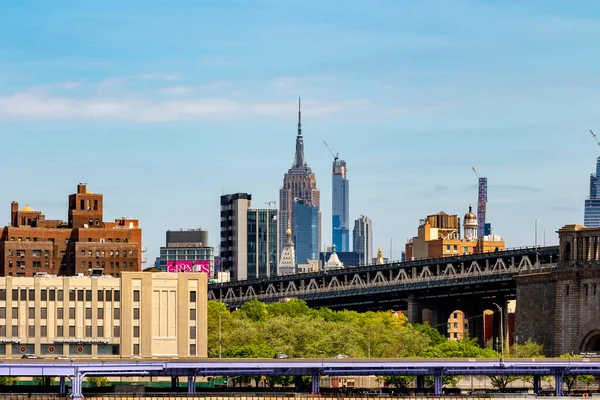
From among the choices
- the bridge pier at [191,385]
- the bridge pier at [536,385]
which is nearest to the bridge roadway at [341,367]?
the bridge pier at [191,385]

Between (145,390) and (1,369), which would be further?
(145,390)

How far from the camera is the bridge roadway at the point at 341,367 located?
189250 mm

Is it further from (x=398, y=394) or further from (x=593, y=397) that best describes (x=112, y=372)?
(x=593, y=397)

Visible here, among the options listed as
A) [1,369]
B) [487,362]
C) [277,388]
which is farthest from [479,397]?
[1,369]

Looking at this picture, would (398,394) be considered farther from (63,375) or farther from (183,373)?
(63,375)

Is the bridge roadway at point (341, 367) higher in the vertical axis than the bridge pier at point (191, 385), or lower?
higher

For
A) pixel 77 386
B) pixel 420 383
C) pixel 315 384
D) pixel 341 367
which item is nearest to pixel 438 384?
pixel 420 383

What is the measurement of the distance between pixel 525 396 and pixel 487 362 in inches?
190

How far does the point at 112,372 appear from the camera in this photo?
187125 mm

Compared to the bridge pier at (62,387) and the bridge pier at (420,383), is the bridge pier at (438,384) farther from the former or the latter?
the bridge pier at (62,387)

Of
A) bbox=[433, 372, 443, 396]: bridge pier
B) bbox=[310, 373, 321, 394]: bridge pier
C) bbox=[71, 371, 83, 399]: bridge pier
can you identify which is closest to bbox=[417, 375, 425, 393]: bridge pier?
bbox=[433, 372, 443, 396]: bridge pier

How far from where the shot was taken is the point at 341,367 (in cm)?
19138

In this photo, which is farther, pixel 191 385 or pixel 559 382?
pixel 559 382

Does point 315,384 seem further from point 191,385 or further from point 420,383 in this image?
point 420,383
